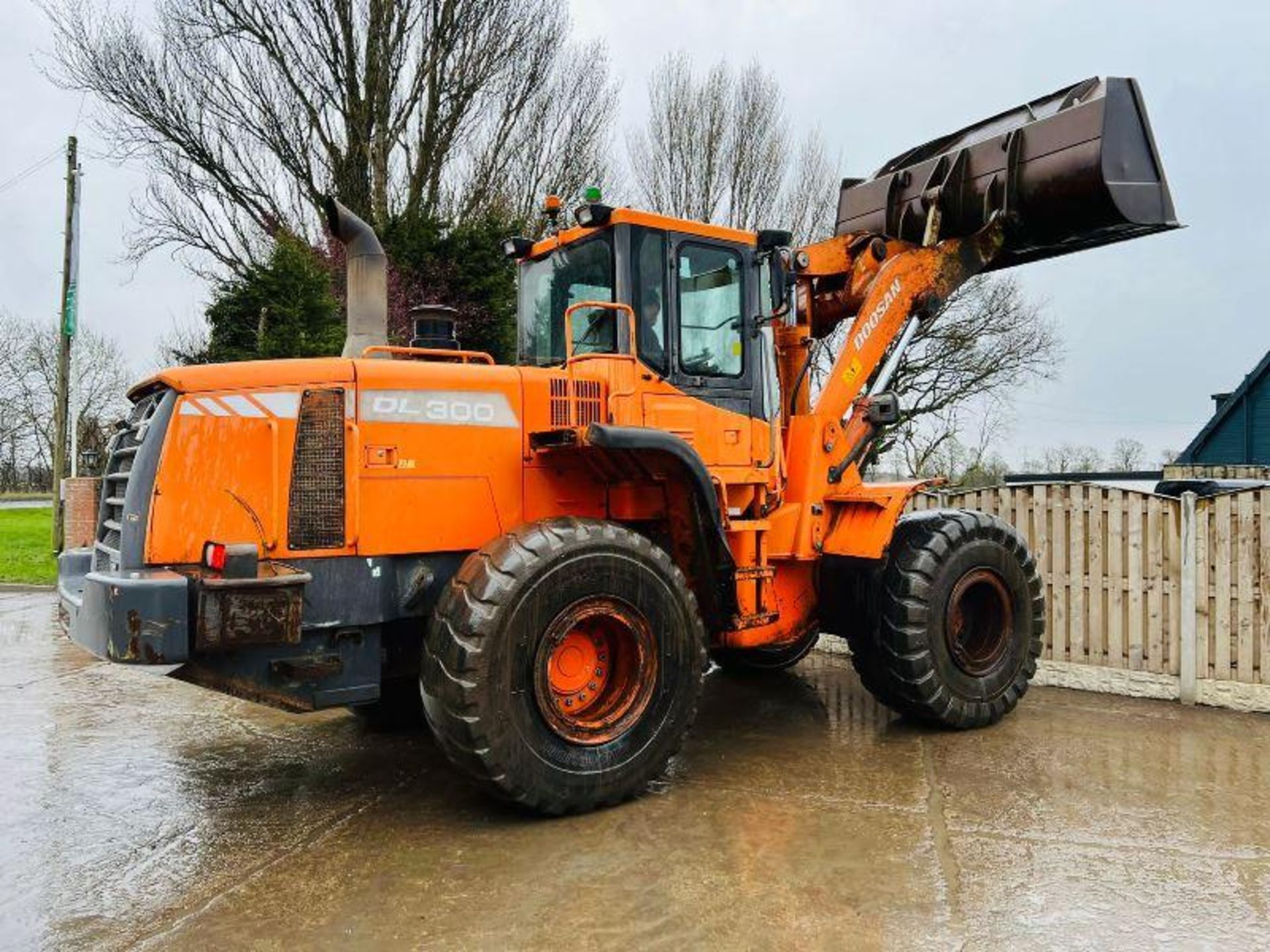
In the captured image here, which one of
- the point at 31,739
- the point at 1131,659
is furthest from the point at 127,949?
the point at 1131,659

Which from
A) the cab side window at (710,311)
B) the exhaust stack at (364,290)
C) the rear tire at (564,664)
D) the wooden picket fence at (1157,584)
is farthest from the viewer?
the wooden picket fence at (1157,584)

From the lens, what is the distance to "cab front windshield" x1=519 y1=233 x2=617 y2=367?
5.07 metres

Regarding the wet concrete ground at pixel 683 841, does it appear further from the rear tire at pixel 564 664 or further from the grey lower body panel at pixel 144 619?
the grey lower body panel at pixel 144 619

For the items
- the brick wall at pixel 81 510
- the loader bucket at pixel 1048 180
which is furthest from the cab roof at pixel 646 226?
the brick wall at pixel 81 510

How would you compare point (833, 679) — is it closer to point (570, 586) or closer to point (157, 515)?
point (570, 586)

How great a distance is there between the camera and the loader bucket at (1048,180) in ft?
18.2

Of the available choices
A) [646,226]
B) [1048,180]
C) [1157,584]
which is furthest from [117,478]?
[1157,584]

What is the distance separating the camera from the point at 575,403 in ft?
15.5

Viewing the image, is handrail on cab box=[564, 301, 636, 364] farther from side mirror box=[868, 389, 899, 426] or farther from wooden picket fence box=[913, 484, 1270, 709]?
wooden picket fence box=[913, 484, 1270, 709]

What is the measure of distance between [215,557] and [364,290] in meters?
2.10

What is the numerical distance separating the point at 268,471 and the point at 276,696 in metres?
0.97

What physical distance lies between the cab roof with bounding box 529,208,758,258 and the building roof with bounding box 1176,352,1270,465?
714 inches

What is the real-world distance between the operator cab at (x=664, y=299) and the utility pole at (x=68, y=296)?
13.3 meters

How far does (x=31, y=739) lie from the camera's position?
569 centimetres
